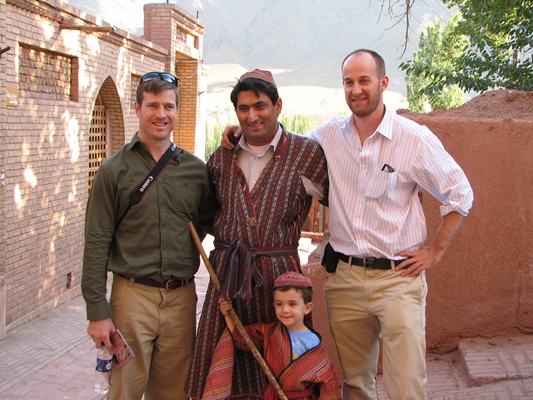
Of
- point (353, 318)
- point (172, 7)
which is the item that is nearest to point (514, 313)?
point (353, 318)

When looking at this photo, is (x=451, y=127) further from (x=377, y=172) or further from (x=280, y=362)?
(x=280, y=362)

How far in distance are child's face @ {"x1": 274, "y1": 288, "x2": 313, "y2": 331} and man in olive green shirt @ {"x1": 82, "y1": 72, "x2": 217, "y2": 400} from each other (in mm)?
523

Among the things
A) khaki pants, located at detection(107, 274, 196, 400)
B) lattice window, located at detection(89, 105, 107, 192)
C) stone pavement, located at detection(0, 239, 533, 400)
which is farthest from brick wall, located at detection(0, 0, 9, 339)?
khaki pants, located at detection(107, 274, 196, 400)

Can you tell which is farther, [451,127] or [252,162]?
[451,127]

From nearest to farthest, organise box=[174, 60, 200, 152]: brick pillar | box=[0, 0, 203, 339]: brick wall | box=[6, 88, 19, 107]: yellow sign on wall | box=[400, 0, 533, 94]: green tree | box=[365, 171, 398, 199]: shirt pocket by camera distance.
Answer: box=[365, 171, 398, 199]: shirt pocket, box=[6, 88, 19, 107]: yellow sign on wall, box=[0, 0, 203, 339]: brick wall, box=[400, 0, 533, 94]: green tree, box=[174, 60, 200, 152]: brick pillar

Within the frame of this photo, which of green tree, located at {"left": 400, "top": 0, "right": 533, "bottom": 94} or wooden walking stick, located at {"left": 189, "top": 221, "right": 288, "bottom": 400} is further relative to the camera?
green tree, located at {"left": 400, "top": 0, "right": 533, "bottom": 94}

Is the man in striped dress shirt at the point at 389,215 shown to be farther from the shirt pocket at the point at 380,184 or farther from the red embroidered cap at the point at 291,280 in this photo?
the red embroidered cap at the point at 291,280

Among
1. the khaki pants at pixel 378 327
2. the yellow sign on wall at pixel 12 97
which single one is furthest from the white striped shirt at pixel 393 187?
the yellow sign on wall at pixel 12 97

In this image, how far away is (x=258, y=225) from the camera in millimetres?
3152

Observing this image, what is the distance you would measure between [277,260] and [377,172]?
2.12ft

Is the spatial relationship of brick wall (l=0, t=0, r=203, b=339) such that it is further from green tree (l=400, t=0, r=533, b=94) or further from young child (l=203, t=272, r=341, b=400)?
young child (l=203, t=272, r=341, b=400)

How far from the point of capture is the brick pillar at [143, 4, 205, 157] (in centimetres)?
1377

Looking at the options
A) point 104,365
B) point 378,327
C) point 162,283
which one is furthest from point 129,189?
point 378,327

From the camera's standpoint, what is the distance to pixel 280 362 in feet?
9.93
